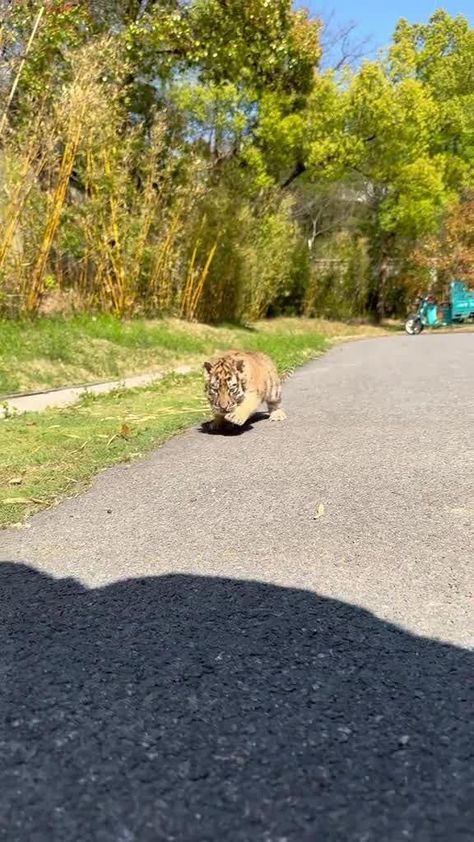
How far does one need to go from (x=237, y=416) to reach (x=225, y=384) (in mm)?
287

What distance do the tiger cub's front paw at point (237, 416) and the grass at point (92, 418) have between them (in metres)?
0.53

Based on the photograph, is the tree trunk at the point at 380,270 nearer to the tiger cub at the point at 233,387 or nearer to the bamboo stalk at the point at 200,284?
the bamboo stalk at the point at 200,284

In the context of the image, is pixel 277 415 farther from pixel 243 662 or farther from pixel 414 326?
pixel 414 326

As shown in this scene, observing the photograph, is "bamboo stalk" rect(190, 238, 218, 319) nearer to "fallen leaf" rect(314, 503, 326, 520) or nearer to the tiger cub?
the tiger cub

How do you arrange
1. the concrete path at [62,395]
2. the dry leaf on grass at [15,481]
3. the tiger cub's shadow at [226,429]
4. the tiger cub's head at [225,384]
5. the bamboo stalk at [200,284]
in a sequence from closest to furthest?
the dry leaf on grass at [15,481], the tiger cub's head at [225,384], the tiger cub's shadow at [226,429], the concrete path at [62,395], the bamboo stalk at [200,284]

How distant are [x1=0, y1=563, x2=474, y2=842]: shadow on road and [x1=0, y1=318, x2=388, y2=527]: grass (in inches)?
61.2

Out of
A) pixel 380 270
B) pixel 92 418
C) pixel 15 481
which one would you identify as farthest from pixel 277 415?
pixel 380 270

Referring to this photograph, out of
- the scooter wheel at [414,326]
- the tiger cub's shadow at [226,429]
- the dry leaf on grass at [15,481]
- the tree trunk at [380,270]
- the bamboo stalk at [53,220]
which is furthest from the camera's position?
the tree trunk at [380,270]

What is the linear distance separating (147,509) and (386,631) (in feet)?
5.86

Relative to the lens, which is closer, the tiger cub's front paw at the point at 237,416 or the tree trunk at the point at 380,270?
the tiger cub's front paw at the point at 237,416

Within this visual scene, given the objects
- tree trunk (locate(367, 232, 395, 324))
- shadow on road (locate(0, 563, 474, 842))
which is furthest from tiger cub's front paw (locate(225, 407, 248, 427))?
tree trunk (locate(367, 232, 395, 324))

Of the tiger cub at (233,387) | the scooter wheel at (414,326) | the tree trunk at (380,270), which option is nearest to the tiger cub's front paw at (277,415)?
the tiger cub at (233,387)

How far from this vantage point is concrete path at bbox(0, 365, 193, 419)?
7141mm

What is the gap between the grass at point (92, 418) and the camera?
14.2 ft
